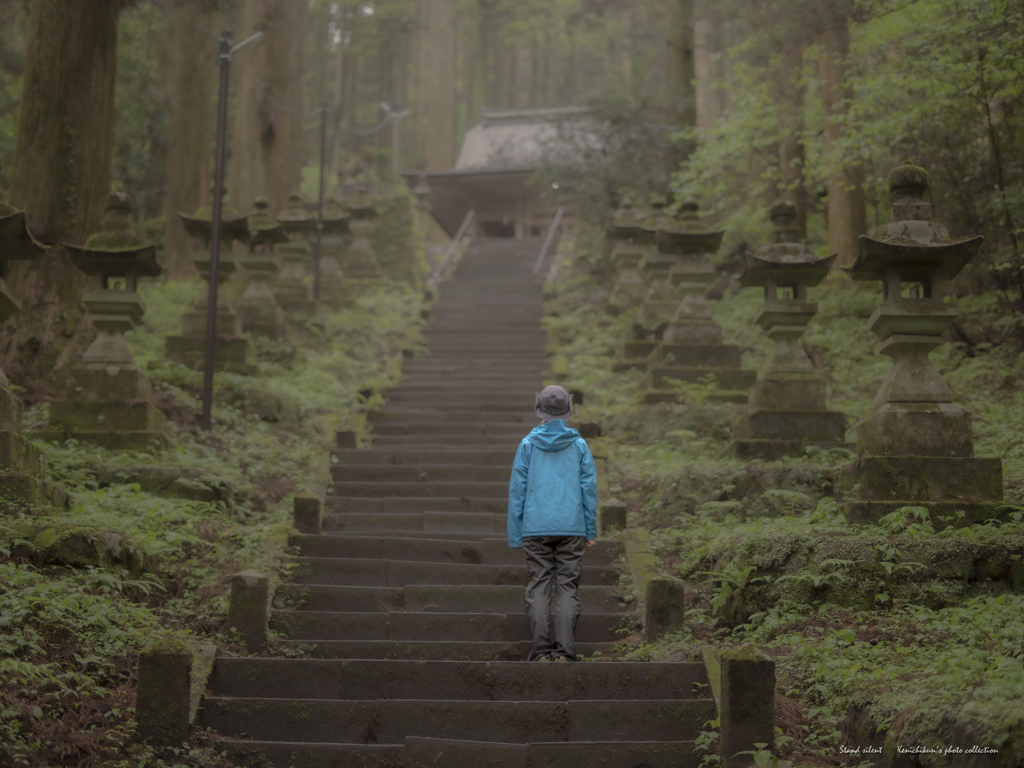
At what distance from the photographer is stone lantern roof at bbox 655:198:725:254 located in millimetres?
12156

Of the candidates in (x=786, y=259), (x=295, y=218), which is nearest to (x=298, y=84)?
(x=295, y=218)

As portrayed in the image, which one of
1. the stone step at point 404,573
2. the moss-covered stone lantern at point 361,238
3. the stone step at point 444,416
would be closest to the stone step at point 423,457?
the stone step at point 444,416

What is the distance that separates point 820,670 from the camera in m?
5.03

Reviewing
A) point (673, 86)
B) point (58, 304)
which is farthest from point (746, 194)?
point (58, 304)

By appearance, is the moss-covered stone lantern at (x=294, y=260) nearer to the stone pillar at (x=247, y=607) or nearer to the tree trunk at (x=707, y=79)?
the stone pillar at (x=247, y=607)

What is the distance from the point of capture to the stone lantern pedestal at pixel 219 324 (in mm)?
12312

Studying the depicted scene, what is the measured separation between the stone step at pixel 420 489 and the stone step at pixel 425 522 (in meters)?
0.67

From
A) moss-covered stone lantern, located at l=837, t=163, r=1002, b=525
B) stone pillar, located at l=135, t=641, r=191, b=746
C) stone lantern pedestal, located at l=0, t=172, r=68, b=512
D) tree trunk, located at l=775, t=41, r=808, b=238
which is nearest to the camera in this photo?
stone pillar, located at l=135, t=641, r=191, b=746

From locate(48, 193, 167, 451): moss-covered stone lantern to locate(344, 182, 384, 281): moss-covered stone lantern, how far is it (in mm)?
10253

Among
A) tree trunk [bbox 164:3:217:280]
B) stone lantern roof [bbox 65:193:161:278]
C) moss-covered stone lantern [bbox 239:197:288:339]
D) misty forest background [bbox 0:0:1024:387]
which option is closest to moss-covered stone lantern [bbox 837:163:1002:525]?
misty forest background [bbox 0:0:1024:387]

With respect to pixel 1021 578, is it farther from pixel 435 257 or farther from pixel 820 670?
pixel 435 257

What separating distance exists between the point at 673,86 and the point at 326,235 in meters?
8.19

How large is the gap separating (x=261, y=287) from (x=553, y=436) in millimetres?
9763

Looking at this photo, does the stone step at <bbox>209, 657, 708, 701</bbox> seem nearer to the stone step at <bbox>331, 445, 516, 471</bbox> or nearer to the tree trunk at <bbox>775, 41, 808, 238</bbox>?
the stone step at <bbox>331, 445, 516, 471</bbox>
